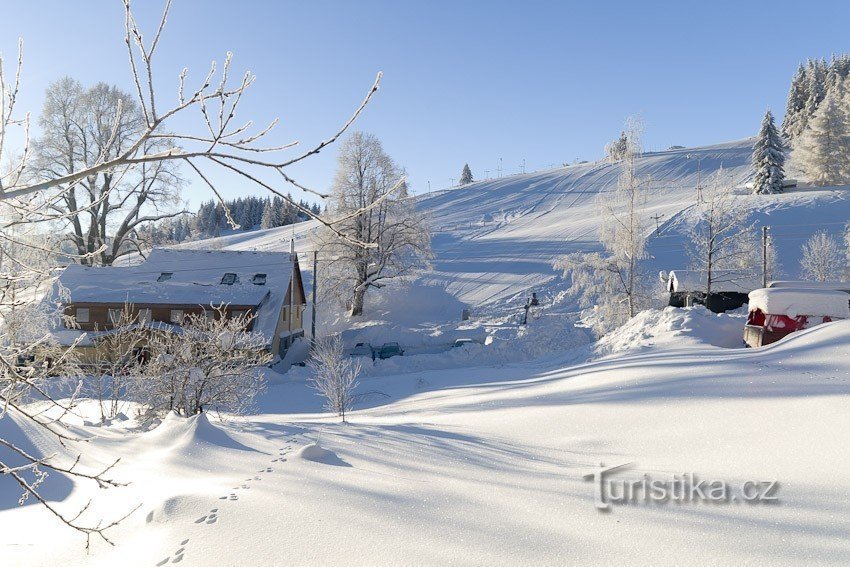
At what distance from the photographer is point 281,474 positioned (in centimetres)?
518

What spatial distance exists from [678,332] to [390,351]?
47.8 ft

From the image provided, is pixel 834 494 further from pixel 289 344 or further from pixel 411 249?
pixel 411 249

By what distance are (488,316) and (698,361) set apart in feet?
84.7

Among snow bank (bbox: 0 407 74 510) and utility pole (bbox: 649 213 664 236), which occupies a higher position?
utility pole (bbox: 649 213 664 236)

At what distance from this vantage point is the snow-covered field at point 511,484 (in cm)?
313

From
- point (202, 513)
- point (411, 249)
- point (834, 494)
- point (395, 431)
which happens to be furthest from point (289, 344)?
point (834, 494)

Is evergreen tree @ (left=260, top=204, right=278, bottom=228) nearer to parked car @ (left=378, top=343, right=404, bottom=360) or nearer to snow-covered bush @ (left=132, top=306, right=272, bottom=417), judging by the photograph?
parked car @ (left=378, top=343, right=404, bottom=360)

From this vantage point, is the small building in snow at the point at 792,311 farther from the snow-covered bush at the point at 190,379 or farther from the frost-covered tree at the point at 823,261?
the frost-covered tree at the point at 823,261

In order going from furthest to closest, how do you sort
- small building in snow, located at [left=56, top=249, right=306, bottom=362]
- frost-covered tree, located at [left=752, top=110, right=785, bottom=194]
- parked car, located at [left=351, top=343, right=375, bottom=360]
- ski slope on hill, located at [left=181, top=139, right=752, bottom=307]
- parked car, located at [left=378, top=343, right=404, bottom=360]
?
frost-covered tree, located at [left=752, top=110, right=785, bottom=194] < ski slope on hill, located at [left=181, top=139, right=752, bottom=307] < parked car, located at [left=351, top=343, right=375, bottom=360] < parked car, located at [left=378, top=343, right=404, bottom=360] < small building in snow, located at [left=56, top=249, right=306, bottom=362]

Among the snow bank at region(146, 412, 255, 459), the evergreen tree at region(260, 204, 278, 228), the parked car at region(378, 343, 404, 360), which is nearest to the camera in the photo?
the snow bank at region(146, 412, 255, 459)

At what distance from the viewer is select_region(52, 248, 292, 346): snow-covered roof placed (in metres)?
23.1

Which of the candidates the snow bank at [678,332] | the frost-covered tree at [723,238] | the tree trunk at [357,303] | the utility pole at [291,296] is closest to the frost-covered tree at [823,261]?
the frost-covered tree at [723,238]

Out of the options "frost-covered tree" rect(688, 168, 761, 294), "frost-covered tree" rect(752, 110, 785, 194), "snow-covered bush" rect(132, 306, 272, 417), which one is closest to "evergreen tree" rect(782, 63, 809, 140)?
"frost-covered tree" rect(752, 110, 785, 194)

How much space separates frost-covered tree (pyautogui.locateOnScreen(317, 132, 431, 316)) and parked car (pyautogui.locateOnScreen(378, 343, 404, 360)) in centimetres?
763
